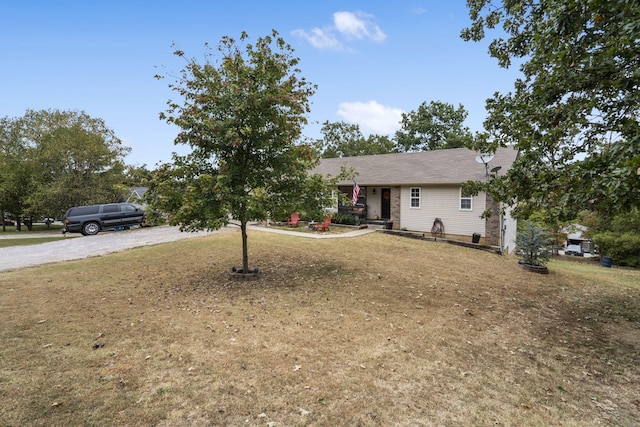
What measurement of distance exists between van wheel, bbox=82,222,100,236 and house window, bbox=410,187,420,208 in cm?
1943

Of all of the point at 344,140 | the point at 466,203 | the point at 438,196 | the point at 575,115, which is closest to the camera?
the point at 575,115

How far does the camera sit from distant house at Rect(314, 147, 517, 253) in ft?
51.4

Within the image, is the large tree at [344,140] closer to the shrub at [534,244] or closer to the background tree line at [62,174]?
the background tree line at [62,174]

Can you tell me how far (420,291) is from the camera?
8078 millimetres

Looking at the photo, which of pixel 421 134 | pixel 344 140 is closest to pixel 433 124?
pixel 421 134

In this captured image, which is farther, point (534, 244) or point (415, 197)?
point (415, 197)

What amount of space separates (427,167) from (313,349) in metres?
16.4

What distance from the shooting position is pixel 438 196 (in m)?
17.1

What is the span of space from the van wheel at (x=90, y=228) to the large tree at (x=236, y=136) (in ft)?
48.8

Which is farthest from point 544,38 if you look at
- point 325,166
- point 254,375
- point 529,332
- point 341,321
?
point 325,166

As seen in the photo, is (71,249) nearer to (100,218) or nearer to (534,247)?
(100,218)

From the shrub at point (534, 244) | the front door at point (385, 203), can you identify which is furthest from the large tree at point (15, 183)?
the shrub at point (534, 244)

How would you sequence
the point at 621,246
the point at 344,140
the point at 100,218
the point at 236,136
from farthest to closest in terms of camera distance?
the point at 344,140, the point at 621,246, the point at 100,218, the point at 236,136

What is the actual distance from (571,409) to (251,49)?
9.41 meters
